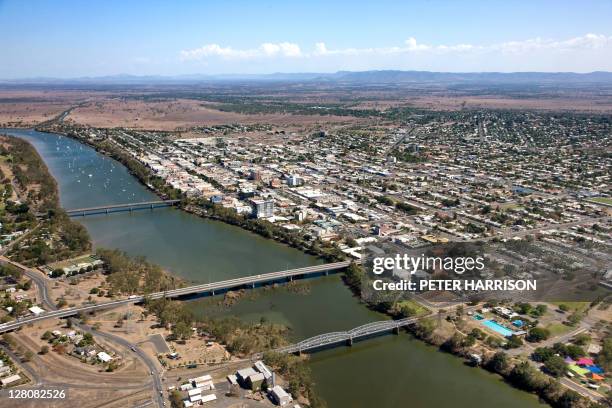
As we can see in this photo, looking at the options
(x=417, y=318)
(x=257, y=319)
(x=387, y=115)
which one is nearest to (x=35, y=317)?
(x=257, y=319)

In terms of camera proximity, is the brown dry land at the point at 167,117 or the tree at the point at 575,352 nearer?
the tree at the point at 575,352

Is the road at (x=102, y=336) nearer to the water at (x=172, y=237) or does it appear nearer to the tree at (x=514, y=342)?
the water at (x=172, y=237)

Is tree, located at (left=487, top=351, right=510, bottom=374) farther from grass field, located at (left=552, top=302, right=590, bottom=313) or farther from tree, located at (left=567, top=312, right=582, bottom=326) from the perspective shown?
grass field, located at (left=552, top=302, right=590, bottom=313)

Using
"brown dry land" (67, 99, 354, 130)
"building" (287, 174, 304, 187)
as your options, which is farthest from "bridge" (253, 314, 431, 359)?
"brown dry land" (67, 99, 354, 130)

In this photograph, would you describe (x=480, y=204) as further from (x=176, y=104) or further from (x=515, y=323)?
(x=176, y=104)

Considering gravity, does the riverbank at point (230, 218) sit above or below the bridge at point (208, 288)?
above

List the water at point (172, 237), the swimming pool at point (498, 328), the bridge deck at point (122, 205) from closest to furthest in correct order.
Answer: the swimming pool at point (498, 328) < the water at point (172, 237) < the bridge deck at point (122, 205)

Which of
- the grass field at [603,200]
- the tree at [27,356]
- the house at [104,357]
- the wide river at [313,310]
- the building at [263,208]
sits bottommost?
the wide river at [313,310]

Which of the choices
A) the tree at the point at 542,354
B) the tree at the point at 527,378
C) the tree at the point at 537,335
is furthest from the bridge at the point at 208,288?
the tree at the point at 527,378
